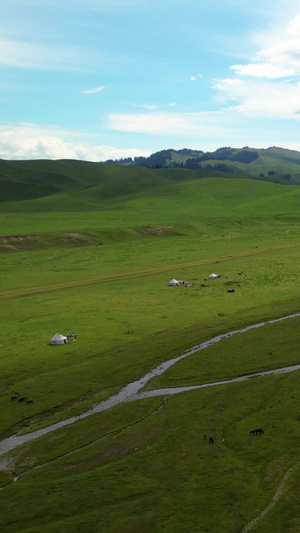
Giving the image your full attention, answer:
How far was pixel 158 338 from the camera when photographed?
42.3 metres

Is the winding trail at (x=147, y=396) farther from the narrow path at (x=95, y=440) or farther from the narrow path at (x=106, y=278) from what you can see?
the narrow path at (x=106, y=278)

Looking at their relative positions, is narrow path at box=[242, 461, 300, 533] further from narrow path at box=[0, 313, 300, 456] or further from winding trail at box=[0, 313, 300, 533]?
narrow path at box=[0, 313, 300, 456]

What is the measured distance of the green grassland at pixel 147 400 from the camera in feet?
66.3

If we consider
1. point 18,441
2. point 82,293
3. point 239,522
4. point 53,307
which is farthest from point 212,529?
point 82,293

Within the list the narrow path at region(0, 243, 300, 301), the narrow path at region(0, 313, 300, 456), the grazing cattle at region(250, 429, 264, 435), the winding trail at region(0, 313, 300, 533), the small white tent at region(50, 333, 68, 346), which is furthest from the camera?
the narrow path at region(0, 243, 300, 301)

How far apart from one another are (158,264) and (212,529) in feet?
209

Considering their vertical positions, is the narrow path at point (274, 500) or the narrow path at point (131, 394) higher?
the narrow path at point (274, 500)

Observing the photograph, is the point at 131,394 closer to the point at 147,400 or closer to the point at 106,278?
the point at 147,400

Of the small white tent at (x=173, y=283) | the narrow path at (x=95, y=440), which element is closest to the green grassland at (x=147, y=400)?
the narrow path at (x=95, y=440)

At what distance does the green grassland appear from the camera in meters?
20.2

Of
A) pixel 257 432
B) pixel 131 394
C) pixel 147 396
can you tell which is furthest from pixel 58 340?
pixel 257 432

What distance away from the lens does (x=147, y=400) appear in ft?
101

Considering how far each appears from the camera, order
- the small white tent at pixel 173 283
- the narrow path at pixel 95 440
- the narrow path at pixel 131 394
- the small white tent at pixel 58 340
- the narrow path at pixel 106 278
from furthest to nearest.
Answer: the small white tent at pixel 173 283
the narrow path at pixel 106 278
the small white tent at pixel 58 340
the narrow path at pixel 131 394
the narrow path at pixel 95 440

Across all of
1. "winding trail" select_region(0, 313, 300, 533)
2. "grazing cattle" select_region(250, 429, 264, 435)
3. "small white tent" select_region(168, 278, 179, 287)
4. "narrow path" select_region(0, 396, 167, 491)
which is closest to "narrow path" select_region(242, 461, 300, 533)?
"winding trail" select_region(0, 313, 300, 533)
